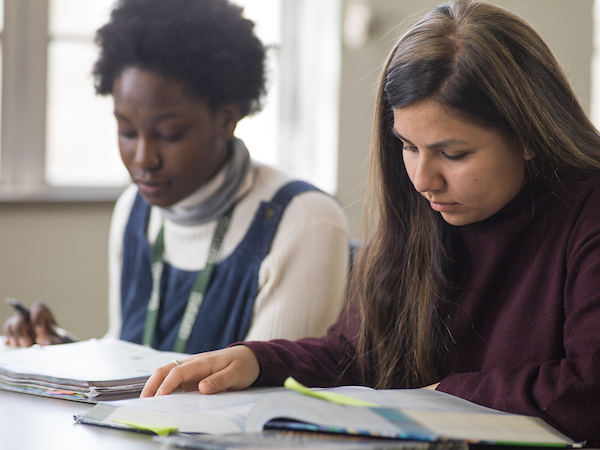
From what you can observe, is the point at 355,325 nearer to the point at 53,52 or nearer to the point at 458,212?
the point at 458,212

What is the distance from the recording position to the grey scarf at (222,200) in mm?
1659

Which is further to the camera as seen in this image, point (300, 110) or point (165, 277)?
point (300, 110)

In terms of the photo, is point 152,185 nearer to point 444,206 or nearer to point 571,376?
point 444,206

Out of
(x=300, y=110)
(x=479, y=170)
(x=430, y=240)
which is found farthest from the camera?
(x=300, y=110)

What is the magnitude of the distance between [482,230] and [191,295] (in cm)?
81

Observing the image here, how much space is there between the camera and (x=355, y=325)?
3.76 ft

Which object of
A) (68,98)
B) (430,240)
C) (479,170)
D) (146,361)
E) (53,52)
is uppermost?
(53,52)

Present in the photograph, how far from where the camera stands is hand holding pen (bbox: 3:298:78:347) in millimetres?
1394

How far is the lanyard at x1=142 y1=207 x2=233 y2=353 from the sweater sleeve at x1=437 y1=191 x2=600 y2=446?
0.86 meters

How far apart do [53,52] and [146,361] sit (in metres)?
2.36

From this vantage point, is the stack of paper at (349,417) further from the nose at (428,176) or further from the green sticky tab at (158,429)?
the nose at (428,176)

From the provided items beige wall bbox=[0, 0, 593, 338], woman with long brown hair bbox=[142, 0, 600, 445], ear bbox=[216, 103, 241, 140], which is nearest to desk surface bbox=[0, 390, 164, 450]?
woman with long brown hair bbox=[142, 0, 600, 445]

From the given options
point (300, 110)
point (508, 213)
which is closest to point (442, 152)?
→ point (508, 213)

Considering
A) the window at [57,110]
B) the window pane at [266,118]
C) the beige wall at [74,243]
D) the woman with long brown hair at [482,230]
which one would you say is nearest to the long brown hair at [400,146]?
the woman with long brown hair at [482,230]
